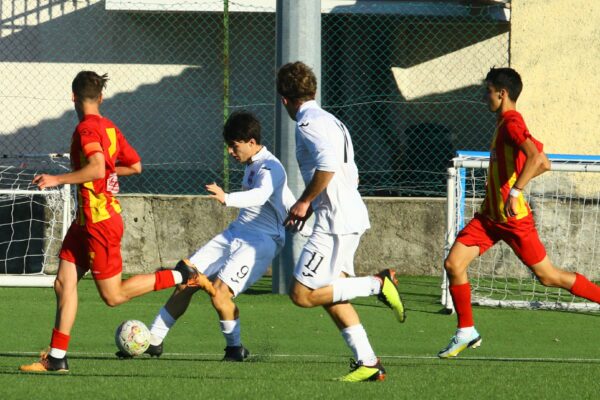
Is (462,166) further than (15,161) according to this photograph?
No

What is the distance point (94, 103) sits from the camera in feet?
25.2

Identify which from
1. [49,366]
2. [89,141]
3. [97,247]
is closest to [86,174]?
[89,141]

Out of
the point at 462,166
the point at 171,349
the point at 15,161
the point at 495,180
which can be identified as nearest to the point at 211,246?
the point at 171,349

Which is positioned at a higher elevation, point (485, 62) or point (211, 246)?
point (485, 62)

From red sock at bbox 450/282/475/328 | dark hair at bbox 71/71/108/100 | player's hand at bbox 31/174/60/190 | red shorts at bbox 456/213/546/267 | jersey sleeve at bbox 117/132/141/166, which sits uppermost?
dark hair at bbox 71/71/108/100

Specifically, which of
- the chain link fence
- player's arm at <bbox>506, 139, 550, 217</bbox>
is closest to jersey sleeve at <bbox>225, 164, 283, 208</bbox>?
player's arm at <bbox>506, 139, 550, 217</bbox>

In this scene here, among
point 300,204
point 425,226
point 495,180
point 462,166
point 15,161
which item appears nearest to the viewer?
point 300,204

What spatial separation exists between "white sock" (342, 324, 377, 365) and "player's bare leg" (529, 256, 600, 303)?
5.68 feet

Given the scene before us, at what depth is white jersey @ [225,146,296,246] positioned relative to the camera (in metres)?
8.12

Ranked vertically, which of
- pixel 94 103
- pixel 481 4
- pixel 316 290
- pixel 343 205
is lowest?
pixel 316 290

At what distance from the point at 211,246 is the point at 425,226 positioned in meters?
5.64

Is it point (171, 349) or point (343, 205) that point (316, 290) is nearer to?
point (343, 205)

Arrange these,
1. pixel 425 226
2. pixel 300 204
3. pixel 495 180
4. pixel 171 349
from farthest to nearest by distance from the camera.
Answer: pixel 425 226 < pixel 171 349 < pixel 495 180 < pixel 300 204

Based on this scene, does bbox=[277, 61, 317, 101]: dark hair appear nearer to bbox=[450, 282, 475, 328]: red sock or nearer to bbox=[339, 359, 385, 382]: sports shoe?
bbox=[339, 359, 385, 382]: sports shoe
